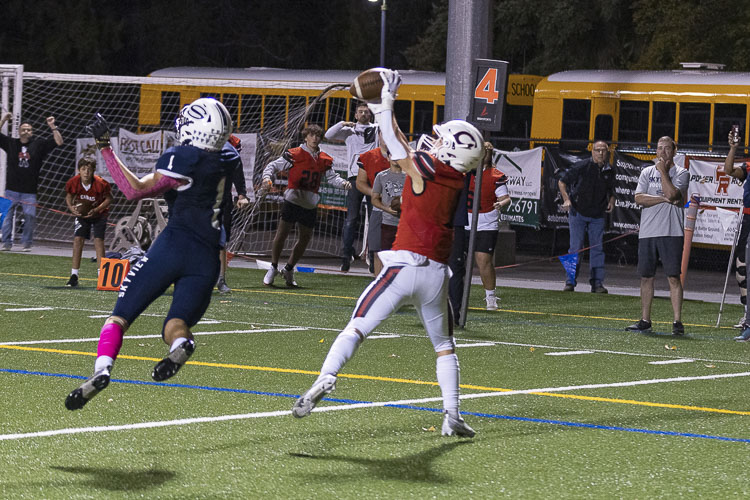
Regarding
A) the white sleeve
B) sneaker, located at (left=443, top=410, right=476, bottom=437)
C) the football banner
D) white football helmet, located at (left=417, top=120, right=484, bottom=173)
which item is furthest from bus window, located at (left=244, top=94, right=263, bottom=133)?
sneaker, located at (left=443, top=410, right=476, bottom=437)

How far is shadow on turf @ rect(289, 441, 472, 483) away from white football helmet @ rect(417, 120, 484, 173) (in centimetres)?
161

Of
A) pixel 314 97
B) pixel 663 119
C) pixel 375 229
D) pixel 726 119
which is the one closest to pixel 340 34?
pixel 314 97

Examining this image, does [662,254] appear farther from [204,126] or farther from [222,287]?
[204,126]

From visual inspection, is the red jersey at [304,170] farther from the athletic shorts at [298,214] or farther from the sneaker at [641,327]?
the sneaker at [641,327]

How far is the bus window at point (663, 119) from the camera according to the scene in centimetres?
2469

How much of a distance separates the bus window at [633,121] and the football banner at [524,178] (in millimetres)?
3648

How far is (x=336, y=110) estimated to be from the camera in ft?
92.1

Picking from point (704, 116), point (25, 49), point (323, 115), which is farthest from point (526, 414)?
point (25, 49)

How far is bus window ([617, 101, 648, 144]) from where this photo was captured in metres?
25.1

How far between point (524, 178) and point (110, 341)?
16.2 metres

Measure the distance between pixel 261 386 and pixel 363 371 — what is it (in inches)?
45.1

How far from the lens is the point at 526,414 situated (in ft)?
27.1

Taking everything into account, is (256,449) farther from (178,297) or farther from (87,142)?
(87,142)

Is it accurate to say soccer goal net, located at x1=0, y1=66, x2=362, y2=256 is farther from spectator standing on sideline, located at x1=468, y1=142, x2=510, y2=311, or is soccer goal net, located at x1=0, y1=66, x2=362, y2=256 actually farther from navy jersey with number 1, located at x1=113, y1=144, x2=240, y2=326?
navy jersey with number 1, located at x1=113, y1=144, x2=240, y2=326
